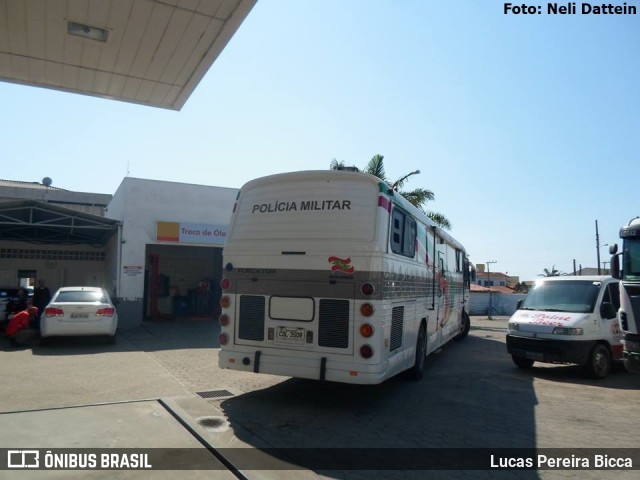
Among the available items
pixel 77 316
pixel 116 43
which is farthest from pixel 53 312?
pixel 116 43

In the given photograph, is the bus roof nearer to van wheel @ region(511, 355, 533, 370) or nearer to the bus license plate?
the bus license plate

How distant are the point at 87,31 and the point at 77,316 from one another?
791 cm

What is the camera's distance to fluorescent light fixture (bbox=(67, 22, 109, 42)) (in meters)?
6.48

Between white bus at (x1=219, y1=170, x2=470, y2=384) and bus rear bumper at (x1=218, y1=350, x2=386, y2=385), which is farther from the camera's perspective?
white bus at (x1=219, y1=170, x2=470, y2=384)

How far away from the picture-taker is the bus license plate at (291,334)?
22.5ft

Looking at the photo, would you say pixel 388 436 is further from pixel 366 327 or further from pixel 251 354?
pixel 251 354

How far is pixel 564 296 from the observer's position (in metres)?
10.8

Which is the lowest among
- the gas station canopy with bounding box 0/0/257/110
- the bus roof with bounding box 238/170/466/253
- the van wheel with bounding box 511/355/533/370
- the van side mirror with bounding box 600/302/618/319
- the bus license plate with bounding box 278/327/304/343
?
the van wheel with bounding box 511/355/533/370

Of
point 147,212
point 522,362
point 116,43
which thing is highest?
point 116,43

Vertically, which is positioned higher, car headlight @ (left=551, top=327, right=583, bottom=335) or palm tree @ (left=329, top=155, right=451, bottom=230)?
palm tree @ (left=329, top=155, right=451, bottom=230)

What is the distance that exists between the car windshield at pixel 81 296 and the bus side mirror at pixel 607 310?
1196 cm

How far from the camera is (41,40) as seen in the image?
674 centimetres

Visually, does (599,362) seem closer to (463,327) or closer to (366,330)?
(366,330)

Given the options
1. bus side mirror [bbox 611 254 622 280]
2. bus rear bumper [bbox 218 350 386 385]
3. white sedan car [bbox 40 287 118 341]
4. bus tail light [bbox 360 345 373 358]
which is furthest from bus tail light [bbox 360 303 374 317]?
white sedan car [bbox 40 287 118 341]
